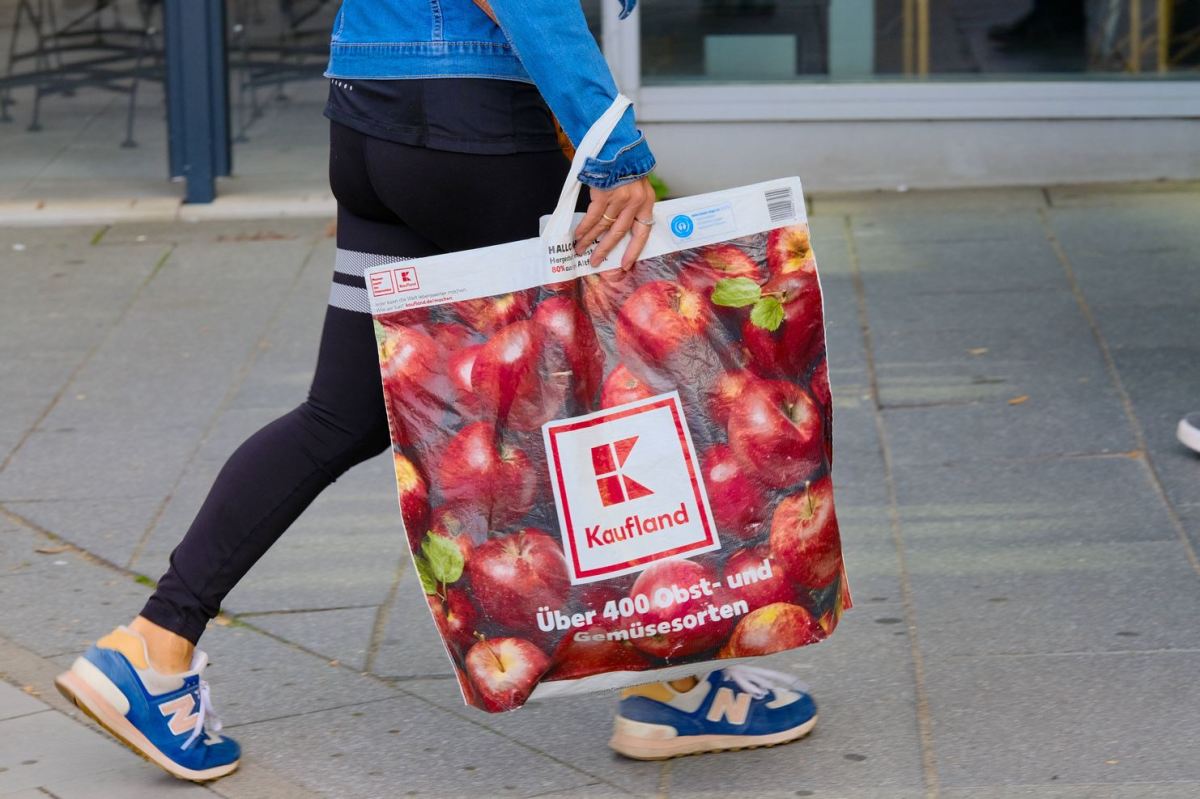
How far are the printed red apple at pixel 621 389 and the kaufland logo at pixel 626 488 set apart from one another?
0.04 ft

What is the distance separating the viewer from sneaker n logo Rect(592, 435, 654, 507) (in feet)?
9.14

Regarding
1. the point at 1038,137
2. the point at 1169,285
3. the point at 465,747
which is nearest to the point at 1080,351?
the point at 1169,285

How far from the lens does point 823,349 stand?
2.86m

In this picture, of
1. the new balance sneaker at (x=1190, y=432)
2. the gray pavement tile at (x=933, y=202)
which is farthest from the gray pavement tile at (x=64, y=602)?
the gray pavement tile at (x=933, y=202)

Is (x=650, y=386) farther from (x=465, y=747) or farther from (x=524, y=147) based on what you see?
(x=465, y=747)

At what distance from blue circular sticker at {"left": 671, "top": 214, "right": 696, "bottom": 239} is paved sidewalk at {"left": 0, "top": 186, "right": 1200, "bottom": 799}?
0.99 metres

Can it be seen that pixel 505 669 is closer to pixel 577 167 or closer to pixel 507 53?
pixel 577 167

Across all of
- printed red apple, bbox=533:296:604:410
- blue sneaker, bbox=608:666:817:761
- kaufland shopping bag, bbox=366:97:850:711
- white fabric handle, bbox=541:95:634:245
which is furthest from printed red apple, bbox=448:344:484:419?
blue sneaker, bbox=608:666:817:761

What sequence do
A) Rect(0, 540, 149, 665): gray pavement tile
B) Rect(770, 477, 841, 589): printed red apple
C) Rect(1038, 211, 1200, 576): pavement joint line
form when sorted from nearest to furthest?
1. Rect(770, 477, 841, 589): printed red apple
2. Rect(0, 540, 149, 665): gray pavement tile
3. Rect(1038, 211, 1200, 576): pavement joint line

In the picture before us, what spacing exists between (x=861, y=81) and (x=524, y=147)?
5.31m

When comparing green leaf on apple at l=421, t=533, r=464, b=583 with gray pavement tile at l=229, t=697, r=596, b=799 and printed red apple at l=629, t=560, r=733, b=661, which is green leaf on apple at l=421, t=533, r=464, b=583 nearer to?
printed red apple at l=629, t=560, r=733, b=661

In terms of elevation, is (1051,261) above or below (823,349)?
below

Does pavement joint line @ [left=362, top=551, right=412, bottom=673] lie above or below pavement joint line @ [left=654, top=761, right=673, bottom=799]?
below

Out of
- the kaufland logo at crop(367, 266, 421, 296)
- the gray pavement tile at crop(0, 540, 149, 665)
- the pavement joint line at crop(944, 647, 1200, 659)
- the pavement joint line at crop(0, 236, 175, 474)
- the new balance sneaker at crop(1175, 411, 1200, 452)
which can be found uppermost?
the kaufland logo at crop(367, 266, 421, 296)
